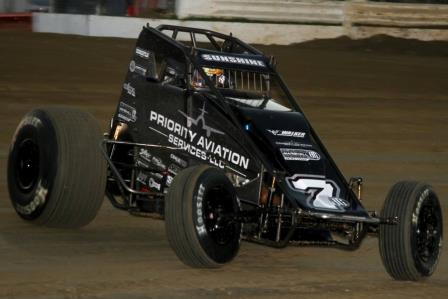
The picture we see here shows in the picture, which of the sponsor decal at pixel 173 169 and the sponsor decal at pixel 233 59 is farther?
the sponsor decal at pixel 233 59

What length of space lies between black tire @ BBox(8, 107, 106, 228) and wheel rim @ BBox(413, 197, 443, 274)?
217 cm

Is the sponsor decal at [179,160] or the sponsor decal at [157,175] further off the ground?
the sponsor decal at [179,160]

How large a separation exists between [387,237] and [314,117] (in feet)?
24.1

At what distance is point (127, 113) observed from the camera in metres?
7.92

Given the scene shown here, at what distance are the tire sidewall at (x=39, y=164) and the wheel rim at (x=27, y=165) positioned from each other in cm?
2

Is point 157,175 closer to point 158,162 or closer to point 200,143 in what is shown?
point 158,162

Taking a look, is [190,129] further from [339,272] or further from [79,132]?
[339,272]

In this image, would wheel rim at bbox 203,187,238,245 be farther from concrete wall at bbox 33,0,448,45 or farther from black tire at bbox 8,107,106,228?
concrete wall at bbox 33,0,448,45

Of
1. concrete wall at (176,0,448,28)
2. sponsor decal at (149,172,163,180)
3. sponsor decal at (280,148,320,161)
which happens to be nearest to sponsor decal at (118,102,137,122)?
sponsor decal at (149,172,163,180)

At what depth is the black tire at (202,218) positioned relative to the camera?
6453mm

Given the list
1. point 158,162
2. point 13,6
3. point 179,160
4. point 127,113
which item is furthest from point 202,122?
point 13,6

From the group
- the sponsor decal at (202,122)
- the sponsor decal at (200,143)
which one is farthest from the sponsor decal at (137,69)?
the sponsor decal at (202,122)

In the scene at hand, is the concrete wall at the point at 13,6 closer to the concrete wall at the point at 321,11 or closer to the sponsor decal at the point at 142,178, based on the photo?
the concrete wall at the point at 321,11

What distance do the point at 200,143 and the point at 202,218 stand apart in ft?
3.01
